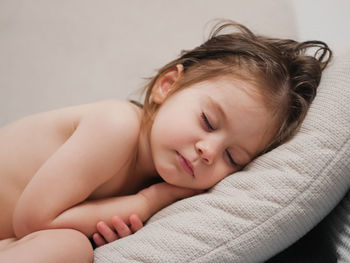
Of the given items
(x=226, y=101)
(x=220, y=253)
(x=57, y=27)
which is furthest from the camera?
(x=57, y=27)

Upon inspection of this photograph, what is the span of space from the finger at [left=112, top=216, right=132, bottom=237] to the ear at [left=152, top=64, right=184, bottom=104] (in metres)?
0.29

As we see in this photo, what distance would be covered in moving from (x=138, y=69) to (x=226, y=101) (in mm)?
607

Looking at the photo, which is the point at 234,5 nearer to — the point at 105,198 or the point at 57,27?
the point at 57,27

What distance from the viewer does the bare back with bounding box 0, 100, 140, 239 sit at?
929 millimetres

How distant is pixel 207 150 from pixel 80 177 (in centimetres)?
27

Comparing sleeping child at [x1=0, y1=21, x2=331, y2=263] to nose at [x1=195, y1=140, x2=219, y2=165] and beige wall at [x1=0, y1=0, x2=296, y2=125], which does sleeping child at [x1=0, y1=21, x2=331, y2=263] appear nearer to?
nose at [x1=195, y1=140, x2=219, y2=165]

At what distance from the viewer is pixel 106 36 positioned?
142 cm

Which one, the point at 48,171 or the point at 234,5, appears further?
the point at 234,5

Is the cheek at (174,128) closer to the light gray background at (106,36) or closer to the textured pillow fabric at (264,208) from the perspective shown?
the textured pillow fabric at (264,208)

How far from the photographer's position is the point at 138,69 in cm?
142

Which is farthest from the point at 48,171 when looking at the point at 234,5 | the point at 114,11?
the point at 234,5

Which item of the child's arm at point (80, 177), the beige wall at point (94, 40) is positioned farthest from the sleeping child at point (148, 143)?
the beige wall at point (94, 40)

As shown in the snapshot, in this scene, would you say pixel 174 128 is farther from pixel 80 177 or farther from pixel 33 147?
pixel 33 147

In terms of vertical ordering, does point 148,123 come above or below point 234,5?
below
